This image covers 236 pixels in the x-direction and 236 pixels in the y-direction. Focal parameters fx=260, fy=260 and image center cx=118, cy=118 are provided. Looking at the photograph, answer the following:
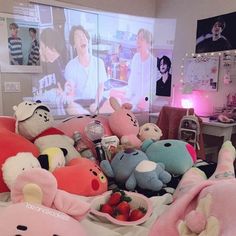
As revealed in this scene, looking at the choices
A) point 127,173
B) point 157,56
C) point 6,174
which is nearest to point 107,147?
point 127,173

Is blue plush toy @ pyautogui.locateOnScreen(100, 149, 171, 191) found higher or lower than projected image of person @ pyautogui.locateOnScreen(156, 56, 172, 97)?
lower

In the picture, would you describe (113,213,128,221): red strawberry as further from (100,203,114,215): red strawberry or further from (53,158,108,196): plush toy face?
(53,158,108,196): plush toy face

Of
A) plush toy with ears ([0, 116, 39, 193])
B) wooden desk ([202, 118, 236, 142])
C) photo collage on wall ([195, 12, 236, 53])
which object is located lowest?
wooden desk ([202, 118, 236, 142])

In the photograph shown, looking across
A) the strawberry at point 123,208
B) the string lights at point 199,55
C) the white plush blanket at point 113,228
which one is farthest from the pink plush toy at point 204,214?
the string lights at point 199,55

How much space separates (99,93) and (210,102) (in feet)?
4.15

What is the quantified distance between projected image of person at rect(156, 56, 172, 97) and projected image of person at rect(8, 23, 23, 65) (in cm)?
176

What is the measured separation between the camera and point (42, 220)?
2.45 feet

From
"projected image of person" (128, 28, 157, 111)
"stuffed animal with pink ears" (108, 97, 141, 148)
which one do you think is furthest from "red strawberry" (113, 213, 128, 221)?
"projected image of person" (128, 28, 157, 111)

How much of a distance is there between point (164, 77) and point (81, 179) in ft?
7.89

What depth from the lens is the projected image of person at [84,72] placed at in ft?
9.18

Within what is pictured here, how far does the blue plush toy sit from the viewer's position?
1300mm

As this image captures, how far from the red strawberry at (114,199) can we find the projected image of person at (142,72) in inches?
87.4

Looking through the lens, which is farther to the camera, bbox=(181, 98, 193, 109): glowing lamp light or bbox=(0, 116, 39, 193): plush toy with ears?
bbox=(181, 98, 193, 109): glowing lamp light

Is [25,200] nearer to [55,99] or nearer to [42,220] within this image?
[42,220]
